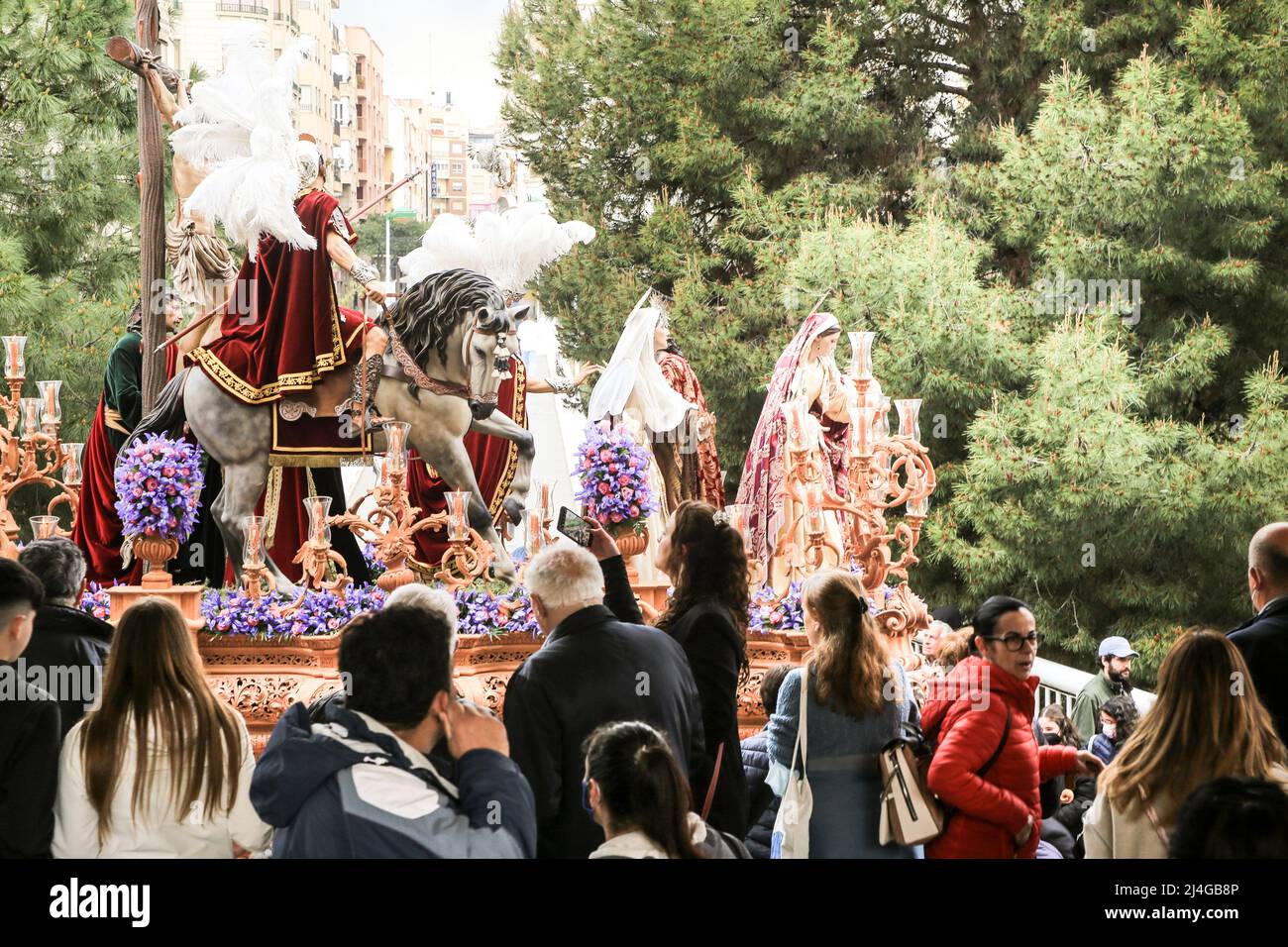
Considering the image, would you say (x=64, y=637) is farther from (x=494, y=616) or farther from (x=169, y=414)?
(x=169, y=414)

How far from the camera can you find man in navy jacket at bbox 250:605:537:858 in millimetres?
2400

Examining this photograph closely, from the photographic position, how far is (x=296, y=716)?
2494mm

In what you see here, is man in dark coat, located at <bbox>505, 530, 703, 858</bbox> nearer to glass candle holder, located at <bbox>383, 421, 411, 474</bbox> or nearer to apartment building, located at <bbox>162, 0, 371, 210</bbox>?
glass candle holder, located at <bbox>383, 421, 411, 474</bbox>

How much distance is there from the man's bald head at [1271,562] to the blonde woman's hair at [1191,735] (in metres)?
0.78

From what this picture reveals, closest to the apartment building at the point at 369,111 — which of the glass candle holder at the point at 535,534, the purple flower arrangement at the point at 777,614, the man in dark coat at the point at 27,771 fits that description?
the glass candle holder at the point at 535,534

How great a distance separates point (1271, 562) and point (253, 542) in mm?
4013

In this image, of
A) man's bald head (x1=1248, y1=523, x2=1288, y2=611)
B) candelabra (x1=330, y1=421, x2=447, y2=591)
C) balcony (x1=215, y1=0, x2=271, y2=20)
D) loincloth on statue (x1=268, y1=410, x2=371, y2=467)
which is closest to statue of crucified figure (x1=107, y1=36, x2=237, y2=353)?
loincloth on statue (x1=268, y1=410, x2=371, y2=467)

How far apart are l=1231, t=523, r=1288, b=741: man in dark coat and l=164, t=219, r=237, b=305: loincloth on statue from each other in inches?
199

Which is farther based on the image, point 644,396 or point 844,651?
point 644,396

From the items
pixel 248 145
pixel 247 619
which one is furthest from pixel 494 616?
pixel 248 145

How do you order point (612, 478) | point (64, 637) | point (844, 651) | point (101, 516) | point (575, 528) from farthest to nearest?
point (101, 516) < point (612, 478) < point (575, 528) < point (64, 637) < point (844, 651)

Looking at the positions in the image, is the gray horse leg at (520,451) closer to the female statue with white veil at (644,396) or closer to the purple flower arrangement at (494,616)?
the female statue with white veil at (644,396)

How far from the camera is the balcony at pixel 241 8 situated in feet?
35.9

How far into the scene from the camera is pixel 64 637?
136 inches
